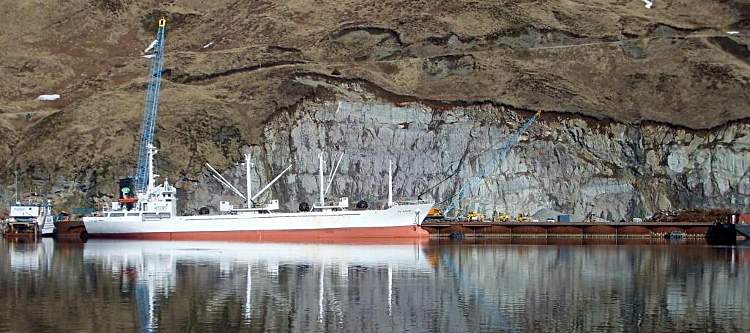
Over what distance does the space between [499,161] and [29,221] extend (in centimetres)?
4753

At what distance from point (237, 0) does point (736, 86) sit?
3259 inches

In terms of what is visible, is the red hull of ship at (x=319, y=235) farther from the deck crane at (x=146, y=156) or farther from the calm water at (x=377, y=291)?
the calm water at (x=377, y=291)

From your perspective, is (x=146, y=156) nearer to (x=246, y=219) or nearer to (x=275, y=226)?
(x=246, y=219)

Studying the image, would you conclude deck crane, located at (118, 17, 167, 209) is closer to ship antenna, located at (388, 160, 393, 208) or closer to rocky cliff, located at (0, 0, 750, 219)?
rocky cliff, located at (0, 0, 750, 219)

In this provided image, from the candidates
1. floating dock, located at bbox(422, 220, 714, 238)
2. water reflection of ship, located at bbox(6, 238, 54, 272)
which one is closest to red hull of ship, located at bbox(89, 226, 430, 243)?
floating dock, located at bbox(422, 220, 714, 238)

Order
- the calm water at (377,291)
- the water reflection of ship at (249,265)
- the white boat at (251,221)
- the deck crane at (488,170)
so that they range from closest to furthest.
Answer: the calm water at (377,291), the water reflection of ship at (249,265), the white boat at (251,221), the deck crane at (488,170)

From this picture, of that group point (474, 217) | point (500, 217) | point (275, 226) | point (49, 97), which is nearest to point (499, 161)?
point (500, 217)

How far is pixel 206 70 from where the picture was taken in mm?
161000

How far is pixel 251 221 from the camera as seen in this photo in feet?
385

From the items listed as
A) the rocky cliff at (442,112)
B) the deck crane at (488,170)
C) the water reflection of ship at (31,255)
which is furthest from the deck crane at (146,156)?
the deck crane at (488,170)

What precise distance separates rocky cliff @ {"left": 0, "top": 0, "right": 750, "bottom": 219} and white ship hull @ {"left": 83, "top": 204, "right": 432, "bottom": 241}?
8.42m

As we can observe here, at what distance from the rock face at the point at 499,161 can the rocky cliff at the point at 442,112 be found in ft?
0.59

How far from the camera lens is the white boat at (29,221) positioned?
123 metres

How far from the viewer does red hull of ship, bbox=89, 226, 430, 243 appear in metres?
115
